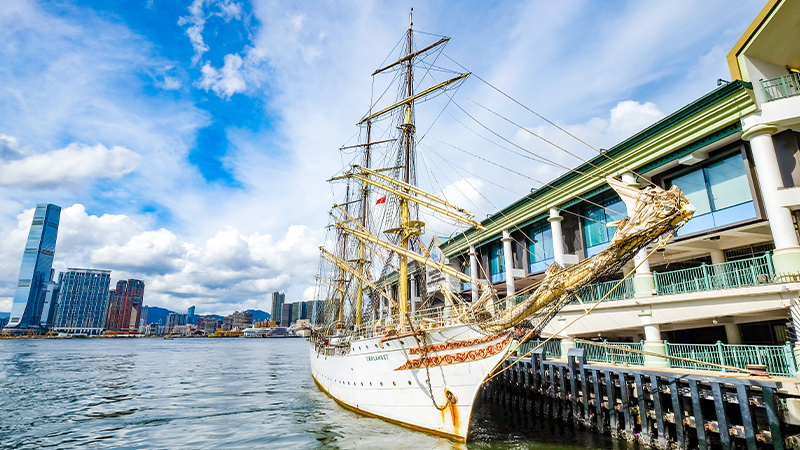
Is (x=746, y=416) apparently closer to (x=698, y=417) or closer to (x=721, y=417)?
(x=721, y=417)

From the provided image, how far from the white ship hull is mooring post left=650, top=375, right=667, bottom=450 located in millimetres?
4417

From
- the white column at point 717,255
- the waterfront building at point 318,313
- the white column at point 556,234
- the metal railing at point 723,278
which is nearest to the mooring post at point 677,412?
the metal railing at point 723,278

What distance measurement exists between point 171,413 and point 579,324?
69.6 feet

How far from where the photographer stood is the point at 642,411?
12.3 metres

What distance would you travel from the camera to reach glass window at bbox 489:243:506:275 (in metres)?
28.6

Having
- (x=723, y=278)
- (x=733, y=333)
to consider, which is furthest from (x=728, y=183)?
(x=733, y=333)

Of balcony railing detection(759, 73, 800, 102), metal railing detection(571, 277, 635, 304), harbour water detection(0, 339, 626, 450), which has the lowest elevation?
harbour water detection(0, 339, 626, 450)

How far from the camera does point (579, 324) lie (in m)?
19.1

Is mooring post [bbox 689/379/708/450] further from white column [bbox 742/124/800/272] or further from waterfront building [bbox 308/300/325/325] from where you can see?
waterfront building [bbox 308/300/325/325]

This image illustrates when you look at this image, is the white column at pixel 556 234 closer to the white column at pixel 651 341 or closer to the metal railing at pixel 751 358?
the white column at pixel 651 341

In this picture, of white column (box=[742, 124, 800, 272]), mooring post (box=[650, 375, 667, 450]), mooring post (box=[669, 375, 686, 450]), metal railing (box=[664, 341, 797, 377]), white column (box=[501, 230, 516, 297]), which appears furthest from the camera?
white column (box=[501, 230, 516, 297])

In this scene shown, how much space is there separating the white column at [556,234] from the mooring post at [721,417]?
36.2ft

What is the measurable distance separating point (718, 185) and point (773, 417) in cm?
944

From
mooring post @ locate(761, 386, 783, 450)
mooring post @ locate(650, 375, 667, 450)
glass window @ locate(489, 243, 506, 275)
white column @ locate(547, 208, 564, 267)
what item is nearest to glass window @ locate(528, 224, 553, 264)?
white column @ locate(547, 208, 564, 267)
